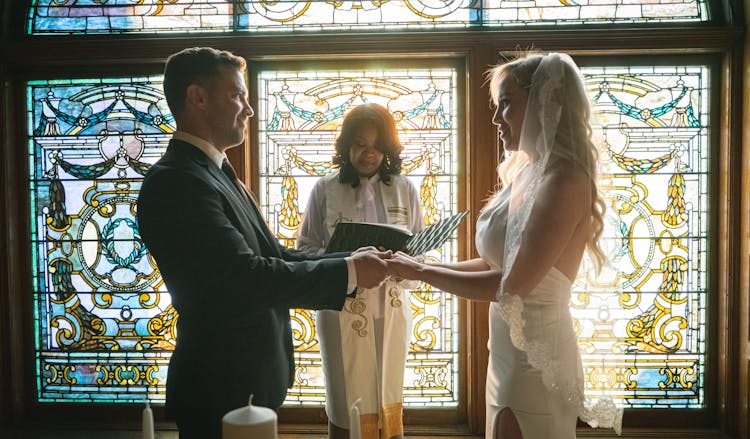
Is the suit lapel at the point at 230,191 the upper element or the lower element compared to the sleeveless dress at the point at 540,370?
upper

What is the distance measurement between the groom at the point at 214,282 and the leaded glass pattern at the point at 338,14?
165 centimetres

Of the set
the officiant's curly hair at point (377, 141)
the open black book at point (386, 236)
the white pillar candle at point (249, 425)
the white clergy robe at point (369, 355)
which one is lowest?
the white clergy robe at point (369, 355)

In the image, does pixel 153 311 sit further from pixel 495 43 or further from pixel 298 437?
pixel 495 43

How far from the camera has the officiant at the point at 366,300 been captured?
256 cm

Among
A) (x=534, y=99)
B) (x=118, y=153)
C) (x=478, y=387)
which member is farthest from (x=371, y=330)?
(x=118, y=153)

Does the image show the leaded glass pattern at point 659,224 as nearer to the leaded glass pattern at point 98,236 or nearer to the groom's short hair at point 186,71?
the groom's short hair at point 186,71

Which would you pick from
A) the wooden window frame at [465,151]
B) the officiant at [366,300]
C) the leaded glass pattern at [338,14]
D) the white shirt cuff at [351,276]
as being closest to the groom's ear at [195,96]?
the white shirt cuff at [351,276]

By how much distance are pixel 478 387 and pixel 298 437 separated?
1007mm

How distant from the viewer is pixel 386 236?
211 centimetres

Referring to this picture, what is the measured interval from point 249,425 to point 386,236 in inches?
50.3

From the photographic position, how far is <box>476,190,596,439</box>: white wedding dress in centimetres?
158

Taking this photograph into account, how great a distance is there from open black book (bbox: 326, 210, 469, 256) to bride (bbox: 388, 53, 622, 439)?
340mm

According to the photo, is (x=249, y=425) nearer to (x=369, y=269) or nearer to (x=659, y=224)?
(x=369, y=269)

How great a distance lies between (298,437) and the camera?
10.3 feet
